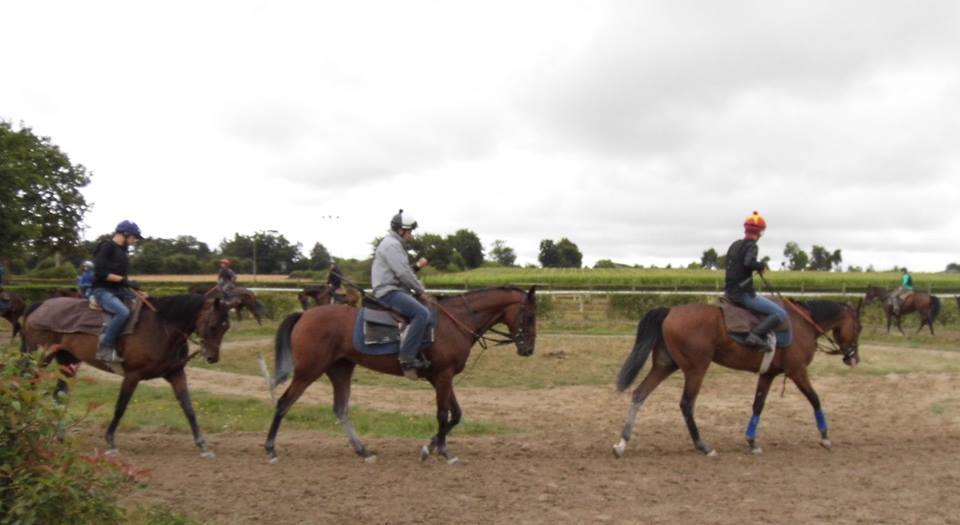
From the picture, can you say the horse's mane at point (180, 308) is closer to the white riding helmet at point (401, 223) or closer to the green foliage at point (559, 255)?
the white riding helmet at point (401, 223)

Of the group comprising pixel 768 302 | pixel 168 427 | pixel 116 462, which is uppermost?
pixel 768 302

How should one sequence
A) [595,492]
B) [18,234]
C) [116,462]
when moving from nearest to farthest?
[116,462] < [595,492] < [18,234]

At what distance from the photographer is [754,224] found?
9695mm

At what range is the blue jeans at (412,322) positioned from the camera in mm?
8883

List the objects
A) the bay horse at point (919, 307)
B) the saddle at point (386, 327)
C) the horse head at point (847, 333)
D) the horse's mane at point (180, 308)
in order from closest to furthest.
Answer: the saddle at point (386, 327)
the horse's mane at point (180, 308)
the horse head at point (847, 333)
the bay horse at point (919, 307)

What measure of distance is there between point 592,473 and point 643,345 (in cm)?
229

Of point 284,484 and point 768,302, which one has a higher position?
point 768,302

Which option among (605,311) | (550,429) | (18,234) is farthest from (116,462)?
(18,234)

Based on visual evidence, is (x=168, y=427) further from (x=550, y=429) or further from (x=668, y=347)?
(x=668, y=347)

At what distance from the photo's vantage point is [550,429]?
11.2 m

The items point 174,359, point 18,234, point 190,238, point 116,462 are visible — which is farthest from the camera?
point 190,238

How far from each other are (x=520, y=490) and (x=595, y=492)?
746 millimetres

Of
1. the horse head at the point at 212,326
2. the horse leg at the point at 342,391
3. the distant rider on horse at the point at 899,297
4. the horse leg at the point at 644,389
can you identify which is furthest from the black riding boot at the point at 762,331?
the distant rider on horse at the point at 899,297

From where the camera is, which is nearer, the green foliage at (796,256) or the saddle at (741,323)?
the saddle at (741,323)
